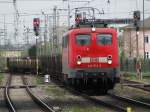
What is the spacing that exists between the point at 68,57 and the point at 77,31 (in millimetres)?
1531

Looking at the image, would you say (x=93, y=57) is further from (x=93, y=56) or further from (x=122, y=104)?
(x=122, y=104)

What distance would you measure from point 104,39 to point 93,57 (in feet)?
3.74

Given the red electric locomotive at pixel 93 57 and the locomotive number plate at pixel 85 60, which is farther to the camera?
the locomotive number plate at pixel 85 60

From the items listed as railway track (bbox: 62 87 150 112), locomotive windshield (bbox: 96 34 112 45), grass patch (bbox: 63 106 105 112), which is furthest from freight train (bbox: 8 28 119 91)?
grass patch (bbox: 63 106 105 112)

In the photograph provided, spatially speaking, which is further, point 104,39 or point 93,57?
point 104,39

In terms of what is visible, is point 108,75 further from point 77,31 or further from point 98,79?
point 77,31

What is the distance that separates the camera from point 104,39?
2658 cm

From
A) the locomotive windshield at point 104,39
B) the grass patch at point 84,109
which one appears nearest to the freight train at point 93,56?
the locomotive windshield at point 104,39

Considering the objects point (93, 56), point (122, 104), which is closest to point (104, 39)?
point (93, 56)

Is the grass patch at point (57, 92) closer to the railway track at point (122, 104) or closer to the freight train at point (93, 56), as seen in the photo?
the freight train at point (93, 56)

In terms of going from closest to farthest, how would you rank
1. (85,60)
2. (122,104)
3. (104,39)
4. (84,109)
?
(84,109)
(122,104)
(85,60)
(104,39)

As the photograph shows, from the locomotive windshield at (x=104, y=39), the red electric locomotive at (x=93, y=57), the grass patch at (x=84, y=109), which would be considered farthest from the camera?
the locomotive windshield at (x=104, y=39)

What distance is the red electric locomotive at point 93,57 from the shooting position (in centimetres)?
2578

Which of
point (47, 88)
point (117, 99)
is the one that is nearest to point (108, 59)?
point (117, 99)
